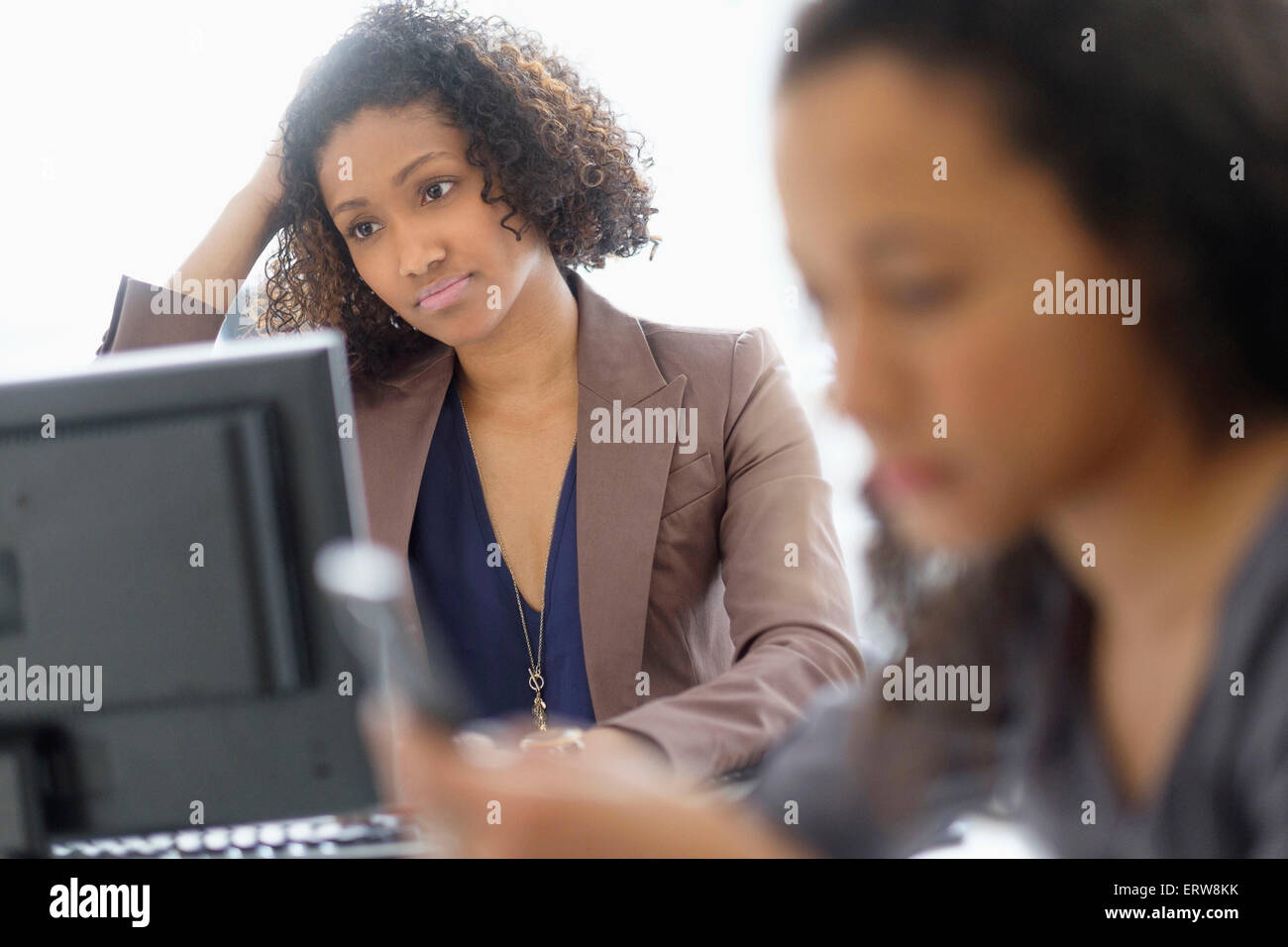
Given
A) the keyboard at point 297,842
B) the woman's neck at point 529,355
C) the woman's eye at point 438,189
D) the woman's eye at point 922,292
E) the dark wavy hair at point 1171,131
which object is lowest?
the keyboard at point 297,842

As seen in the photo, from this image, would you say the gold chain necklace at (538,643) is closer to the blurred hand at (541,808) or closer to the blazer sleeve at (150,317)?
the blazer sleeve at (150,317)

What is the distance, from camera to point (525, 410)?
126 cm

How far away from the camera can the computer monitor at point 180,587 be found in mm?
600

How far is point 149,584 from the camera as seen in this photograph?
2.07ft

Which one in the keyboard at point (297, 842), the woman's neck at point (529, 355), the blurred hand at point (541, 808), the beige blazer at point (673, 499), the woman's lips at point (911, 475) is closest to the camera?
the blurred hand at point (541, 808)

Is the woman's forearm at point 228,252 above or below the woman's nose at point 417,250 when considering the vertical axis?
above

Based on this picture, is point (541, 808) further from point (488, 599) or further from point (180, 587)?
point (488, 599)

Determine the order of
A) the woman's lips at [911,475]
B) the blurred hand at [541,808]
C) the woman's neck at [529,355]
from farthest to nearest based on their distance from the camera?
1. the woman's neck at [529,355]
2. the woman's lips at [911,475]
3. the blurred hand at [541,808]

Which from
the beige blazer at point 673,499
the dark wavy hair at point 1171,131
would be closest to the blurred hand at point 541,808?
the dark wavy hair at point 1171,131

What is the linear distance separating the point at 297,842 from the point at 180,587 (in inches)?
10.3

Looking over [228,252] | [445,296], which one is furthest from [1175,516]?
[228,252]

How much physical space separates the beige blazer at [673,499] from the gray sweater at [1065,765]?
26 centimetres

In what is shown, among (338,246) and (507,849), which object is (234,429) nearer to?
(507,849)

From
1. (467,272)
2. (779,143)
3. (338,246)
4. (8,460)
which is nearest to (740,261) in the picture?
(467,272)
